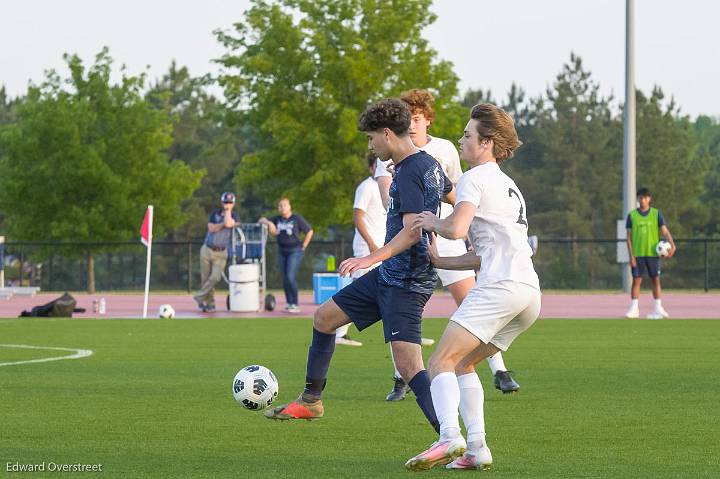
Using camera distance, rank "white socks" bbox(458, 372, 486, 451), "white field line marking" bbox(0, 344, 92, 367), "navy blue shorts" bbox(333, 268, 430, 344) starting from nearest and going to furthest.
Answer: "white socks" bbox(458, 372, 486, 451), "navy blue shorts" bbox(333, 268, 430, 344), "white field line marking" bbox(0, 344, 92, 367)

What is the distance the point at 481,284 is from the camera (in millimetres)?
7172

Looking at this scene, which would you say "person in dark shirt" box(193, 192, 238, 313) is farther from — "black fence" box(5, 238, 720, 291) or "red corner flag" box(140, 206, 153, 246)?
"black fence" box(5, 238, 720, 291)

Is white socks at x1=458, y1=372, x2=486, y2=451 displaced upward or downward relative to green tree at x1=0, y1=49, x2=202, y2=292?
downward

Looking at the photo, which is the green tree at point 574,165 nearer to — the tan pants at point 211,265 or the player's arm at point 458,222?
the tan pants at point 211,265

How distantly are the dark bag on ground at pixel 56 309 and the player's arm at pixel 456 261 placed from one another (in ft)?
61.6

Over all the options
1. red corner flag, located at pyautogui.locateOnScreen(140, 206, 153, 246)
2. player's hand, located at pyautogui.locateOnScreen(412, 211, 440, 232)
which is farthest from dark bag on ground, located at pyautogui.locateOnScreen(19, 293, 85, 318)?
player's hand, located at pyautogui.locateOnScreen(412, 211, 440, 232)

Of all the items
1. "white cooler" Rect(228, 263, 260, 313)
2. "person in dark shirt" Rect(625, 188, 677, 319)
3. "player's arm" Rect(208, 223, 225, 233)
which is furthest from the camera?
"white cooler" Rect(228, 263, 260, 313)

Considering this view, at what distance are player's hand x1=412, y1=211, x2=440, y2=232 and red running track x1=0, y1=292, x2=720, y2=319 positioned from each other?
59.7 feet

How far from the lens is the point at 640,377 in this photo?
501 inches

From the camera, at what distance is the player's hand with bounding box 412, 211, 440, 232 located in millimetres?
7270

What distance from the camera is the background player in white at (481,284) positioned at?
7.09 metres

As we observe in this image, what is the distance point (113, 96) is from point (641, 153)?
31.1m

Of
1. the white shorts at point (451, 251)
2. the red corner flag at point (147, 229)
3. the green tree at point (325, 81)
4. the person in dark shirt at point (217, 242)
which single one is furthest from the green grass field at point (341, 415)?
the green tree at point (325, 81)

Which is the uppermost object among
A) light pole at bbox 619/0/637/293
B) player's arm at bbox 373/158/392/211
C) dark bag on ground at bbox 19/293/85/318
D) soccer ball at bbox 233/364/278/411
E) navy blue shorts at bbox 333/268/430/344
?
light pole at bbox 619/0/637/293
